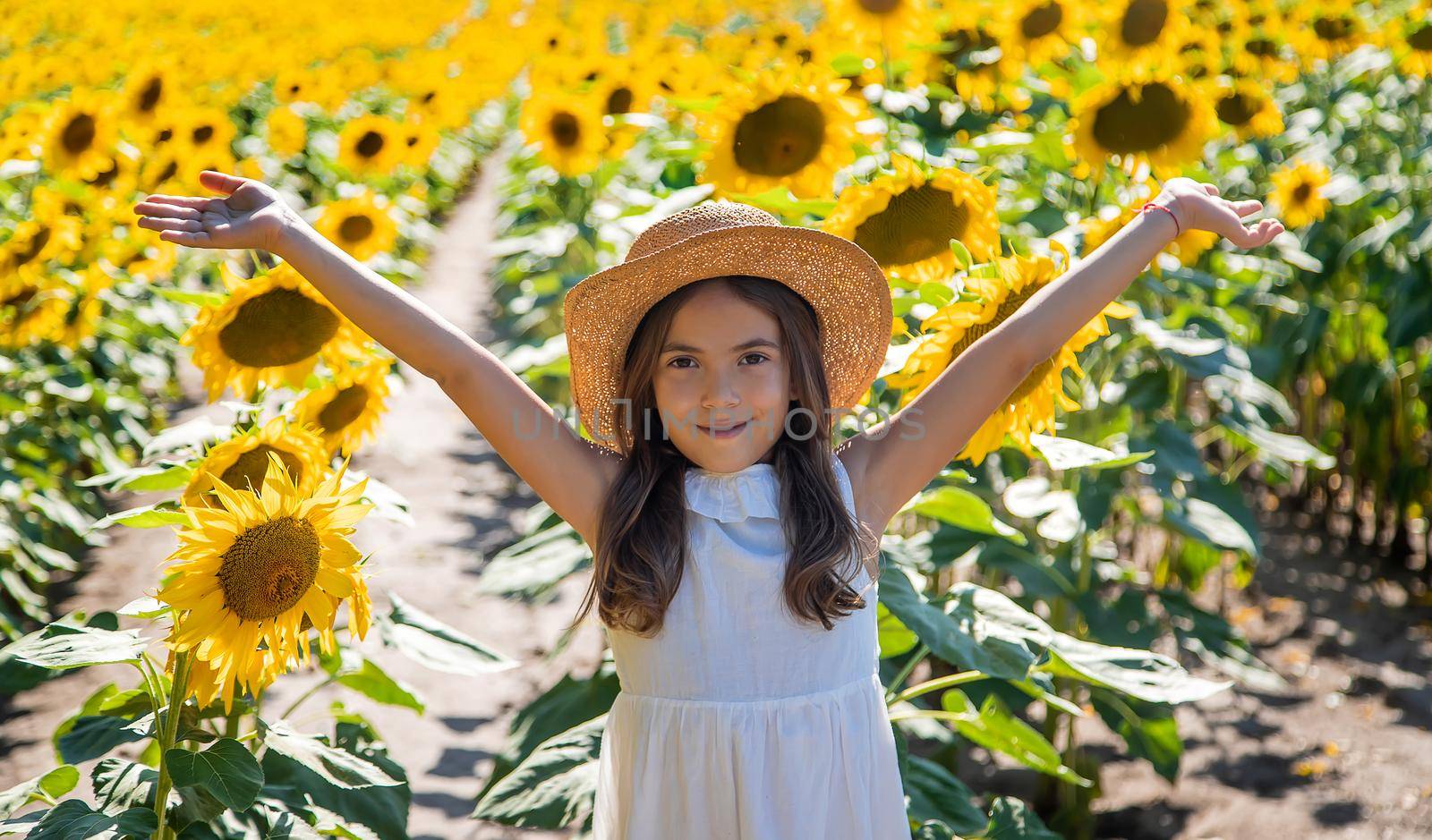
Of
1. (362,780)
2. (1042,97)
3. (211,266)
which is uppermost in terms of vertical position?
(211,266)

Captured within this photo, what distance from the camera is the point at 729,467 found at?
5.64 ft

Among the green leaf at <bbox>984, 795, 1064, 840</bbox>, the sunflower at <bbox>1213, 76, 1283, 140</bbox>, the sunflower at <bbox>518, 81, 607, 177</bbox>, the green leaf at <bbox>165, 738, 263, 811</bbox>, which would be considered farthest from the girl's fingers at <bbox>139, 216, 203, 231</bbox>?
the sunflower at <bbox>1213, 76, 1283, 140</bbox>

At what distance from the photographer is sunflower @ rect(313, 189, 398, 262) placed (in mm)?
3600

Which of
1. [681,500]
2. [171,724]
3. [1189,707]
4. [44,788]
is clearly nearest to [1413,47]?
[1189,707]

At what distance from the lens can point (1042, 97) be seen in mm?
3688

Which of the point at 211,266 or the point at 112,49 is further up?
the point at 112,49

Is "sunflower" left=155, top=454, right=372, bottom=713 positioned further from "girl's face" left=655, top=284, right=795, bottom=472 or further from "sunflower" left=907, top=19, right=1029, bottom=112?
"sunflower" left=907, top=19, right=1029, bottom=112

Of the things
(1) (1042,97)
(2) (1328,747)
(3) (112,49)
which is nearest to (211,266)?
(3) (112,49)

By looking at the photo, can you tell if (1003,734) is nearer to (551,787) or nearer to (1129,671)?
(1129,671)

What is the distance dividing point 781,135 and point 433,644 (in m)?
1.21

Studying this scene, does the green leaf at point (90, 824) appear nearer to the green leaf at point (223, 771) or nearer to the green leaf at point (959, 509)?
the green leaf at point (223, 771)

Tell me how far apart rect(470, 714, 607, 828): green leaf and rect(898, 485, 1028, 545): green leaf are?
0.66 metres

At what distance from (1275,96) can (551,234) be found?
3446 mm

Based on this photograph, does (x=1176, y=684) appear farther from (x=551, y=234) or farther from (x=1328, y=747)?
(x=551, y=234)
